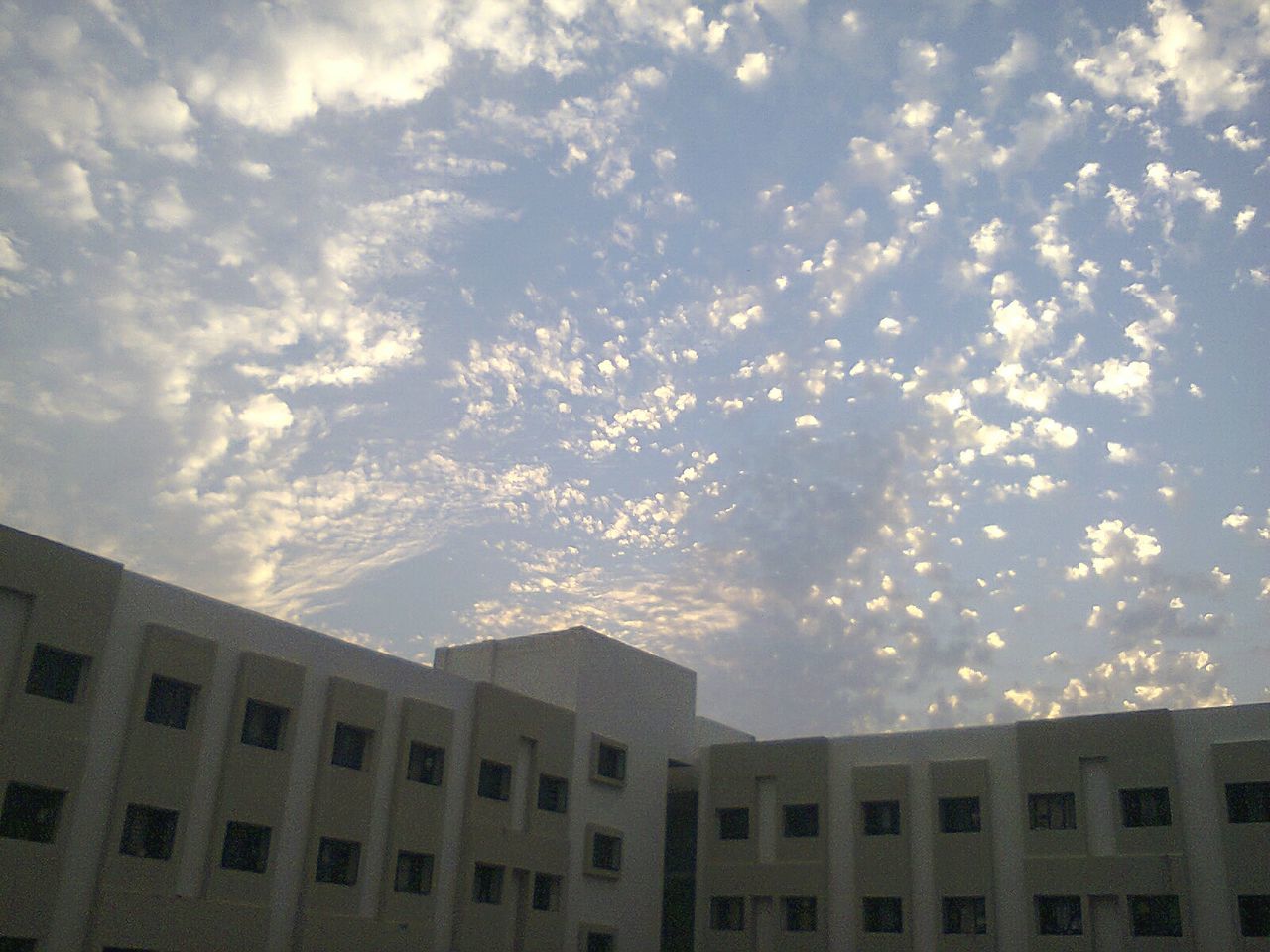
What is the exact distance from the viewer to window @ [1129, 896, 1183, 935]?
34.3 m

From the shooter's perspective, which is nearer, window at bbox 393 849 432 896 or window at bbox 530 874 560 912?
window at bbox 393 849 432 896

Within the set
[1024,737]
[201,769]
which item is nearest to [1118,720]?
[1024,737]

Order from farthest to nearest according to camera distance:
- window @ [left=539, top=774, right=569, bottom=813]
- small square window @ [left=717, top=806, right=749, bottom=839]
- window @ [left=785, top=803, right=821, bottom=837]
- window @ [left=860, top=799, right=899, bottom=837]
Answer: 1. small square window @ [left=717, top=806, right=749, bottom=839]
2. window @ [left=785, top=803, right=821, bottom=837]
3. window @ [left=860, top=799, right=899, bottom=837]
4. window @ [left=539, top=774, right=569, bottom=813]

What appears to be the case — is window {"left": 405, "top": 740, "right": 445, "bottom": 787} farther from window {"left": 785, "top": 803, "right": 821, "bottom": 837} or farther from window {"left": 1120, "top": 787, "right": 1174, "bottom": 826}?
window {"left": 1120, "top": 787, "right": 1174, "bottom": 826}

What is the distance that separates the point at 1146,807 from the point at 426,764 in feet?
74.9

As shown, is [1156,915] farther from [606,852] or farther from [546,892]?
[546,892]

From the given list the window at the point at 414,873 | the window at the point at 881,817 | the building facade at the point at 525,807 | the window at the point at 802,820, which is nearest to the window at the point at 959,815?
the building facade at the point at 525,807

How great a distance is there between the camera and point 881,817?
40750mm

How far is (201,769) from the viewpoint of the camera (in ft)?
97.5

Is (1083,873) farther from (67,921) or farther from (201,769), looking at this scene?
(67,921)

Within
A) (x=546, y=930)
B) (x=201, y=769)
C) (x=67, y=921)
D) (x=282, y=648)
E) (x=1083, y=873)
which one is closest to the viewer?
(x=67, y=921)

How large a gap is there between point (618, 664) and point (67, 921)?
21730 millimetres

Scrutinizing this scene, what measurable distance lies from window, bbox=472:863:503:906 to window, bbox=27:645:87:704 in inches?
576

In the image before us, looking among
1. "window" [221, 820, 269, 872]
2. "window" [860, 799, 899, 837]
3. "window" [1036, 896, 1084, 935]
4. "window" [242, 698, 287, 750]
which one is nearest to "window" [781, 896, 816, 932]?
"window" [860, 799, 899, 837]
